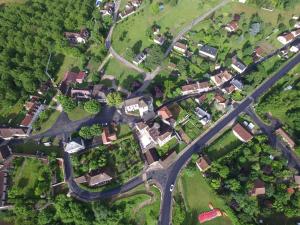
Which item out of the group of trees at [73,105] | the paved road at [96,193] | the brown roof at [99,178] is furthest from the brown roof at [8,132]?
the brown roof at [99,178]

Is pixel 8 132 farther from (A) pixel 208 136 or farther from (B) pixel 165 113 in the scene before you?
(A) pixel 208 136

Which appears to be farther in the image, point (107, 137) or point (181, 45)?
point (181, 45)

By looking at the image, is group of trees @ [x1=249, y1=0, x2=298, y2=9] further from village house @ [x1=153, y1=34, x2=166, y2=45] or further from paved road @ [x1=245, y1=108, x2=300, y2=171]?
paved road @ [x1=245, y1=108, x2=300, y2=171]

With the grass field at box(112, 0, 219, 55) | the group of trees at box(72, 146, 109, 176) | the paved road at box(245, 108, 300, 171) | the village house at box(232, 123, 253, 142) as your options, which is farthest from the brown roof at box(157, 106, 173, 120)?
the grass field at box(112, 0, 219, 55)

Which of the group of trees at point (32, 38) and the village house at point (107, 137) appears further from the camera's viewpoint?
the group of trees at point (32, 38)

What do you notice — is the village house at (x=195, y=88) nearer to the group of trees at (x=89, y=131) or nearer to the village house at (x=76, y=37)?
the group of trees at (x=89, y=131)

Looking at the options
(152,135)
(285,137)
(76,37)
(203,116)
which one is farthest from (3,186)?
(285,137)
